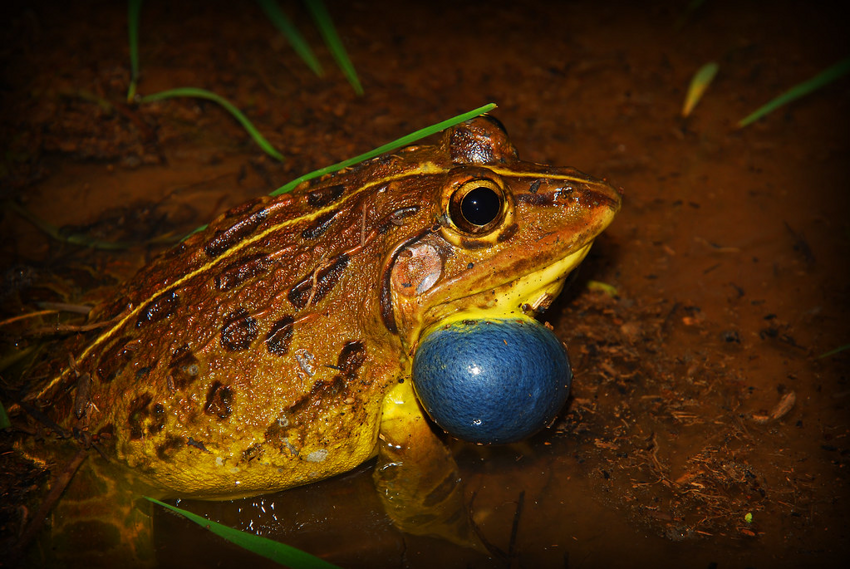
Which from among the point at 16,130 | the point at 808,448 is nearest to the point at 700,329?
the point at 808,448

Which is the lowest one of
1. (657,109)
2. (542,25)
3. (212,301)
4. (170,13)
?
(212,301)

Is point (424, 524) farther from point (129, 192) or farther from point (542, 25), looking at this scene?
point (542, 25)

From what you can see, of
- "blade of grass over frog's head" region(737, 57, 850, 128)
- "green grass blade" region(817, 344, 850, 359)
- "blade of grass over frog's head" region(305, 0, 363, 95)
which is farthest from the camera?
"blade of grass over frog's head" region(305, 0, 363, 95)

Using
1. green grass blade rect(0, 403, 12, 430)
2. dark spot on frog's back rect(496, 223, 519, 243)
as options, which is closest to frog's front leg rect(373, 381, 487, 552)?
dark spot on frog's back rect(496, 223, 519, 243)

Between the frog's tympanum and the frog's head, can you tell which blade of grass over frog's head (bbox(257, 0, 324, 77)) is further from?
the frog's head

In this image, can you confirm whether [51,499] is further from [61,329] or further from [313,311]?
[313,311]

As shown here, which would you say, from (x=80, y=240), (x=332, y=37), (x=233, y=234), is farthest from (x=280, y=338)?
(x=332, y=37)

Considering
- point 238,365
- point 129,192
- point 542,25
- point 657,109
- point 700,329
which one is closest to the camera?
point 238,365
